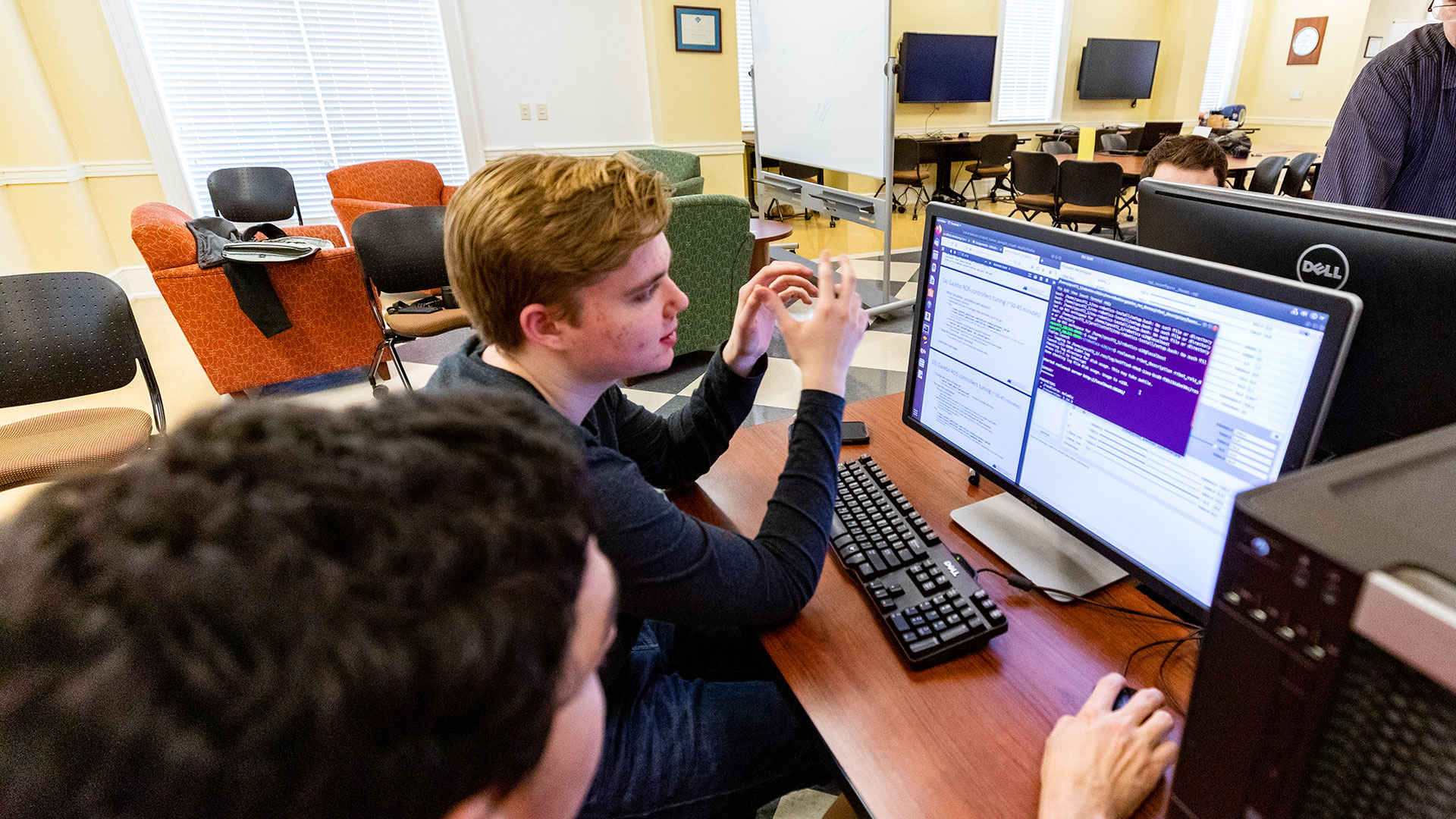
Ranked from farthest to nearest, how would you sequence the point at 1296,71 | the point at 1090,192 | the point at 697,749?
the point at 1296,71 < the point at 1090,192 < the point at 697,749

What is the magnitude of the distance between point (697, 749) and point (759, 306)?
62cm

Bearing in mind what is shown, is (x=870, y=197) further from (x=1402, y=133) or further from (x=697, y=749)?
(x=697, y=749)

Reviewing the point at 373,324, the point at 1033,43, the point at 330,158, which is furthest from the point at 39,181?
the point at 1033,43

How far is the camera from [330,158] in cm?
499

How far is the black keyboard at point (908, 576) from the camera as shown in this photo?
0.72 meters

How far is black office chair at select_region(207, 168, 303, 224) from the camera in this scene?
4.29 metres

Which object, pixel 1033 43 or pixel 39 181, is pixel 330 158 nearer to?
pixel 39 181

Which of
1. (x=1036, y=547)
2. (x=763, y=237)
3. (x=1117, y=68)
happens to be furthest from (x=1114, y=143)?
(x=1036, y=547)

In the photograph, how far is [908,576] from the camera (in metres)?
0.81

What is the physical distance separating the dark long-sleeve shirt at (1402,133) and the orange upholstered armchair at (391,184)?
15.7 feet

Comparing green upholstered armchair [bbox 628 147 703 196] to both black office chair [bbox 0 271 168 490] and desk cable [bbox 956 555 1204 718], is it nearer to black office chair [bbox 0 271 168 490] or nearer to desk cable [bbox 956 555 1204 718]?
black office chair [bbox 0 271 168 490]

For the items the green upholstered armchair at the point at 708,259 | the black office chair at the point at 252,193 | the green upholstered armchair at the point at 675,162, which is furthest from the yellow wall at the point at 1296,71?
the black office chair at the point at 252,193

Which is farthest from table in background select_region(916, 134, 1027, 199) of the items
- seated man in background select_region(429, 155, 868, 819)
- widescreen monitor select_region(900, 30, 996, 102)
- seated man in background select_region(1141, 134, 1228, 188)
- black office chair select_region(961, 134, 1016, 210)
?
seated man in background select_region(429, 155, 868, 819)

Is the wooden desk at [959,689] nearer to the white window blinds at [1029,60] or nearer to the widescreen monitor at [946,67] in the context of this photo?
the widescreen monitor at [946,67]
